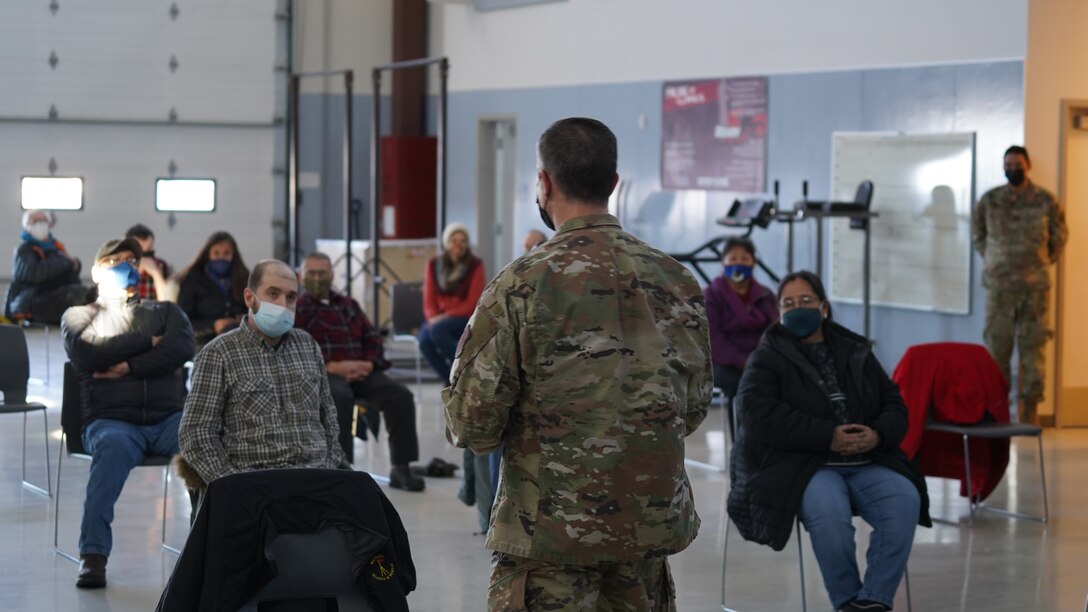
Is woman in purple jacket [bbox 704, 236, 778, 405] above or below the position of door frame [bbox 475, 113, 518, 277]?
below

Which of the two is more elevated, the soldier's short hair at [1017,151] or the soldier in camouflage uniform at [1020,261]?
the soldier's short hair at [1017,151]

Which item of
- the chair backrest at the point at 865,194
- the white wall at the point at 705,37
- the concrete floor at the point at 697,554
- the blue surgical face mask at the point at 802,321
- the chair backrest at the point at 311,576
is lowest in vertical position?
the concrete floor at the point at 697,554

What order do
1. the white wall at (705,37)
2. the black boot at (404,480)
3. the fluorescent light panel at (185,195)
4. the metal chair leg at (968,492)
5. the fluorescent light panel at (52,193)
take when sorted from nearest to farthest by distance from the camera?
the metal chair leg at (968,492), the black boot at (404,480), the white wall at (705,37), the fluorescent light panel at (52,193), the fluorescent light panel at (185,195)

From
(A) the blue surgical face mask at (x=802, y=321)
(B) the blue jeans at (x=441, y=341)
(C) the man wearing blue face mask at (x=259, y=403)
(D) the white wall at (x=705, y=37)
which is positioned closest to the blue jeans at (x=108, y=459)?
(C) the man wearing blue face mask at (x=259, y=403)

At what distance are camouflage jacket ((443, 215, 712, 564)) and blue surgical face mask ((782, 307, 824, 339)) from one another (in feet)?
8.27

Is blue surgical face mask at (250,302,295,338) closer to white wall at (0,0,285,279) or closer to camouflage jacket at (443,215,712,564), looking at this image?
camouflage jacket at (443,215,712,564)

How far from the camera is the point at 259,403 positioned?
5.03m

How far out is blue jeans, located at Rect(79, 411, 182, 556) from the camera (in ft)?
18.8

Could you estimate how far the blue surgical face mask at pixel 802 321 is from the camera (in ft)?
17.5

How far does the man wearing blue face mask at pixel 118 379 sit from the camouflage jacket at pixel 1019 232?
209 inches

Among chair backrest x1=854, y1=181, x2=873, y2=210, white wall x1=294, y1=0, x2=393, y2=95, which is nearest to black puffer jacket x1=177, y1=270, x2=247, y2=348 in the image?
chair backrest x1=854, y1=181, x2=873, y2=210

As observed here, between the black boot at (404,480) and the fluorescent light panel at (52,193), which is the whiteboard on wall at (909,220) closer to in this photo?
the black boot at (404,480)

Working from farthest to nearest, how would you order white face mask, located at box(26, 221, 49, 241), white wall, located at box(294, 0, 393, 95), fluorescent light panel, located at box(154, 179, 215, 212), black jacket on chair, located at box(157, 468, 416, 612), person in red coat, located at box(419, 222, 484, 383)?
1. white wall, located at box(294, 0, 393, 95)
2. fluorescent light panel, located at box(154, 179, 215, 212)
3. white face mask, located at box(26, 221, 49, 241)
4. person in red coat, located at box(419, 222, 484, 383)
5. black jacket on chair, located at box(157, 468, 416, 612)

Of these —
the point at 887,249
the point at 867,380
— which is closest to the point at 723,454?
the point at 887,249
